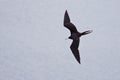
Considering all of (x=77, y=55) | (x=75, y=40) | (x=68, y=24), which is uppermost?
(x=68, y=24)

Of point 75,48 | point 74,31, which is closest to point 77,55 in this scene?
point 75,48

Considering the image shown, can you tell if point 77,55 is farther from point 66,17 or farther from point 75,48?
point 66,17

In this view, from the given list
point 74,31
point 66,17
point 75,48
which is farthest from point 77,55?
point 66,17

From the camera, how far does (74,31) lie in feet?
41.9

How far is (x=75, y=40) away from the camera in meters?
12.8

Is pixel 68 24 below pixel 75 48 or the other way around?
the other way around

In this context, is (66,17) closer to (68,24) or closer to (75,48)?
(68,24)

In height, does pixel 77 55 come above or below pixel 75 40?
below

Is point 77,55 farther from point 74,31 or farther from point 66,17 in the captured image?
point 66,17

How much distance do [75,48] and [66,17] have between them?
1.89m

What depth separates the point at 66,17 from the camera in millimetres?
13125

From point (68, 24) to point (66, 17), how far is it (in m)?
0.47

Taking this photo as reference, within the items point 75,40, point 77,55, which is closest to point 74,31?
point 75,40

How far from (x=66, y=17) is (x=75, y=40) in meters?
1.46
